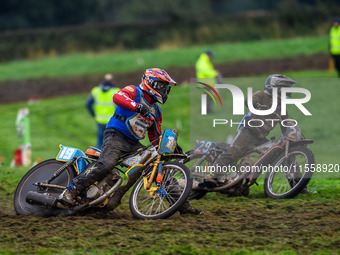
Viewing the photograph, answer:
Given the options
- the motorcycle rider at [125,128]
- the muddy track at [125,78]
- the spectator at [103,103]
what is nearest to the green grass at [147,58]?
the muddy track at [125,78]

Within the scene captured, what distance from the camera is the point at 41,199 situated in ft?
30.0

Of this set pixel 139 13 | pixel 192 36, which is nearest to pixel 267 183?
pixel 192 36

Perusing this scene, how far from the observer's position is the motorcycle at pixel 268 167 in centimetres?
1015

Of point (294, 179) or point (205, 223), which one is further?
point (294, 179)

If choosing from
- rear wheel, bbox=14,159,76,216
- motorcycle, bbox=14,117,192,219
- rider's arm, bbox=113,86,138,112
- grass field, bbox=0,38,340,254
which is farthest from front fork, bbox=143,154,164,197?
rear wheel, bbox=14,159,76,216

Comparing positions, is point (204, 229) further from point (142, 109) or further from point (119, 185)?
point (142, 109)

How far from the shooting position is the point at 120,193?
908cm

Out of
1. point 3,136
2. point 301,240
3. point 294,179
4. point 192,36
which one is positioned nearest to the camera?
point 301,240

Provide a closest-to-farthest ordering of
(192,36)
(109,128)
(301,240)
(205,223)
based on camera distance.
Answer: (301,240) → (205,223) → (109,128) → (192,36)

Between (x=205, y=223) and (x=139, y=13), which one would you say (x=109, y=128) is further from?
(x=139, y=13)

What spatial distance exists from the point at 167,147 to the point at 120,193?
0.95 metres

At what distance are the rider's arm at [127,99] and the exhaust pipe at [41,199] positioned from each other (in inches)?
65.3

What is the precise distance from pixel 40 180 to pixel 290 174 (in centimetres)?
386

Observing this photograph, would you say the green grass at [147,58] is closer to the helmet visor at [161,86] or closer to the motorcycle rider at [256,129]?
the motorcycle rider at [256,129]
